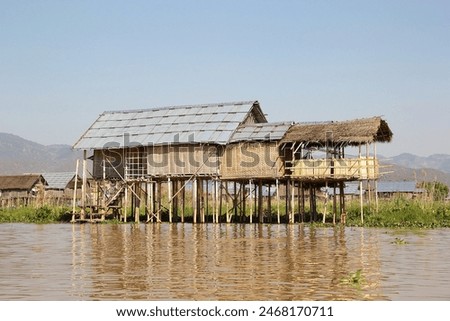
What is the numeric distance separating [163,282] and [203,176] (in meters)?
22.6

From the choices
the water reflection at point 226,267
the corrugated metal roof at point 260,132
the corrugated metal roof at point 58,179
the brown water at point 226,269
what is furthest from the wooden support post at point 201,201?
the corrugated metal roof at point 58,179

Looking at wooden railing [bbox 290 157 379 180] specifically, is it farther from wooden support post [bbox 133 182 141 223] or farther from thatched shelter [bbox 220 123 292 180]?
wooden support post [bbox 133 182 141 223]

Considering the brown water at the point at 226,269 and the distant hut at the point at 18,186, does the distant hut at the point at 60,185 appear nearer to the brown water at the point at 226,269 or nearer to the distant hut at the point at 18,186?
the distant hut at the point at 18,186

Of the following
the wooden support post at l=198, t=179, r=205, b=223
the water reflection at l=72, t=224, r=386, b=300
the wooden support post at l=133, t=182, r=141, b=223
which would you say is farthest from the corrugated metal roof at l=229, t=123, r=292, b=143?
the water reflection at l=72, t=224, r=386, b=300

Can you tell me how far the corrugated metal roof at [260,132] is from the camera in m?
32.2

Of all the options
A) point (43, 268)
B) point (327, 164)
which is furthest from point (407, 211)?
point (43, 268)

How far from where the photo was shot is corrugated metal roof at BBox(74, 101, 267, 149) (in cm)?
3406

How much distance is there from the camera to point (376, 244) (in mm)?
19031

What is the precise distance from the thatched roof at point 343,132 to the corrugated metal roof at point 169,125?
345cm

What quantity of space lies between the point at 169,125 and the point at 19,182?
33.8m

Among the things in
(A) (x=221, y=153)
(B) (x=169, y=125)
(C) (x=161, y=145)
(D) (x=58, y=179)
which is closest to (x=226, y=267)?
(A) (x=221, y=153)

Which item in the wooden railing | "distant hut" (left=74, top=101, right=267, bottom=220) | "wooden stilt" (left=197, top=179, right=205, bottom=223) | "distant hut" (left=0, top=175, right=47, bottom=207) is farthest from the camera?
"distant hut" (left=0, top=175, right=47, bottom=207)

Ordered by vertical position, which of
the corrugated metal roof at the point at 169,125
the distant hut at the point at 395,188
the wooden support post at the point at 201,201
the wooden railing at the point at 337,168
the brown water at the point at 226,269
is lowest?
the brown water at the point at 226,269

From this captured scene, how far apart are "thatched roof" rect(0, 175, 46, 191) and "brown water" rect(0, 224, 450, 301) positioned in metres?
44.9
